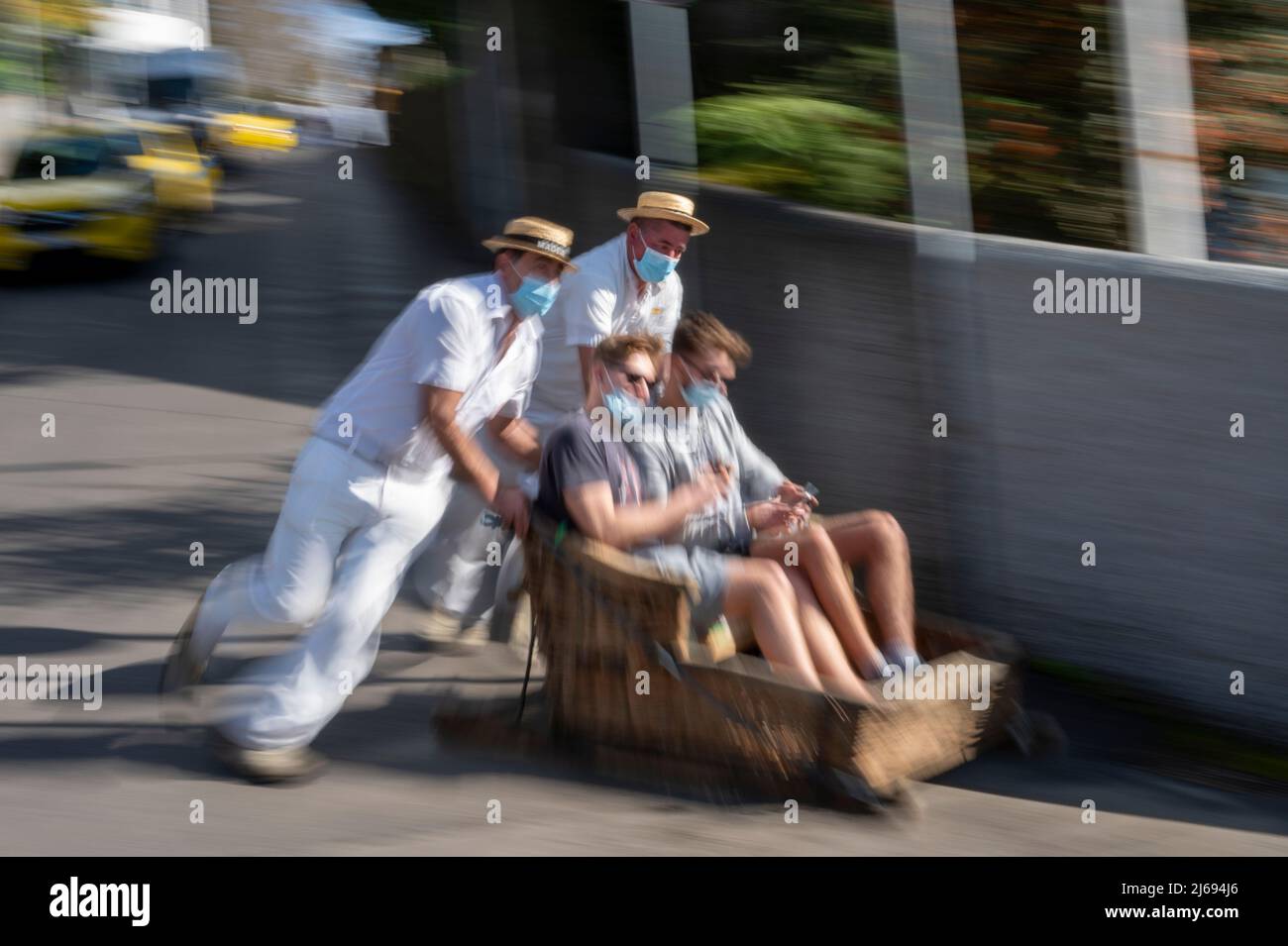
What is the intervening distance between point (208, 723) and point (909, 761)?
8.43 feet

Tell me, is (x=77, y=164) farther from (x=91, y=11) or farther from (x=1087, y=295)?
(x=1087, y=295)

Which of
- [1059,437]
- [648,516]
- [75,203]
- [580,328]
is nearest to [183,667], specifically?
[648,516]

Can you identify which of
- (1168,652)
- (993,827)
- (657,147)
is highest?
(657,147)

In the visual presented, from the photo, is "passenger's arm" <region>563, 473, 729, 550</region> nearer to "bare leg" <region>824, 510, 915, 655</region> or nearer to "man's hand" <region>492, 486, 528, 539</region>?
"man's hand" <region>492, 486, 528, 539</region>

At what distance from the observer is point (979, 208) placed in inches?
293

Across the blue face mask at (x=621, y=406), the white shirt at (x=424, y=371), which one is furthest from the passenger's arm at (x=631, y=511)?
the white shirt at (x=424, y=371)

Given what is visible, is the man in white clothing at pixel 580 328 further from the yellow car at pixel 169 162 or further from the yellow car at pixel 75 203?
the yellow car at pixel 169 162

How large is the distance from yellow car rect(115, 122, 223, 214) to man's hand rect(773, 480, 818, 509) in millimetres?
10917

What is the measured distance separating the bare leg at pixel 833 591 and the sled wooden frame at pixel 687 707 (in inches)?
5.5

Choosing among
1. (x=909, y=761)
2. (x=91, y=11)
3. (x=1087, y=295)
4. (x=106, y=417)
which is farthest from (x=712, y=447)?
(x=91, y=11)

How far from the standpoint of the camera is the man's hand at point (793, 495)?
18.5ft

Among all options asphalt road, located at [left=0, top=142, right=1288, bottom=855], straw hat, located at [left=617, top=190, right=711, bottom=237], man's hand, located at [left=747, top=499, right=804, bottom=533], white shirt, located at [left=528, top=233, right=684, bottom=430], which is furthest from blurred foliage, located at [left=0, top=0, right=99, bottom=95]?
man's hand, located at [left=747, top=499, right=804, bottom=533]

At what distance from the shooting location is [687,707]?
513cm

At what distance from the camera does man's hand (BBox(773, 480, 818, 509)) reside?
18.5ft
